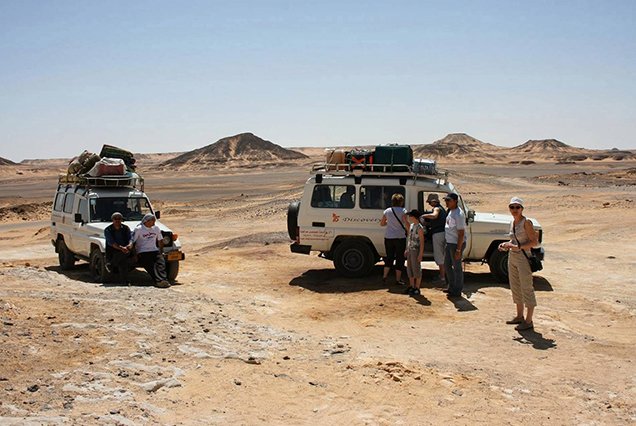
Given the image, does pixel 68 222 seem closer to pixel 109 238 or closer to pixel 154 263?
pixel 109 238

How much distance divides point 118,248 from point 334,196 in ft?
13.9

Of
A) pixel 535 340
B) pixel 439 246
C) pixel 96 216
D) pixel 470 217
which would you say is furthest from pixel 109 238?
pixel 535 340

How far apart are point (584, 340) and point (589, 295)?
10.8ft

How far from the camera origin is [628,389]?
7180mm

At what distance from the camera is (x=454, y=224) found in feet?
36.7

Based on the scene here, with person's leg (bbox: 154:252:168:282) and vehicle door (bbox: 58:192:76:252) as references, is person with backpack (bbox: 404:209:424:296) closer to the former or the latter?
person's leg (bbox: 154:252:168:282)

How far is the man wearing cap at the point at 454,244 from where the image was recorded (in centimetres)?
1116

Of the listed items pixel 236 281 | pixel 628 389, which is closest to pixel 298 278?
pixel 236 281

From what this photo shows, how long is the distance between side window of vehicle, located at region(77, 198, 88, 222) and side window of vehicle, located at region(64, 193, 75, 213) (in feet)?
1.51

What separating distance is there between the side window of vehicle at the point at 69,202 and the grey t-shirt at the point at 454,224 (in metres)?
8.66

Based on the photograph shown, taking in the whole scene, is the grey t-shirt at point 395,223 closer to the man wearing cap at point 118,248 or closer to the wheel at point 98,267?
the man wearing cap at point 118,248

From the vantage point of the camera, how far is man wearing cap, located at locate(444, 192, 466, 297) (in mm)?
11156

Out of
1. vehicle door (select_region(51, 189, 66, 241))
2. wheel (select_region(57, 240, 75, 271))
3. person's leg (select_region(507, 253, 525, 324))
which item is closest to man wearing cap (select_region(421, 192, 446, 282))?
person's leg (select_region(507, 253, 525, 324))

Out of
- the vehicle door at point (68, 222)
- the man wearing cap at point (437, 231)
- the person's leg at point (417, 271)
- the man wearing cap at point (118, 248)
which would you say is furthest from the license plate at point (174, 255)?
the man wearing cap at point (437, 231)
